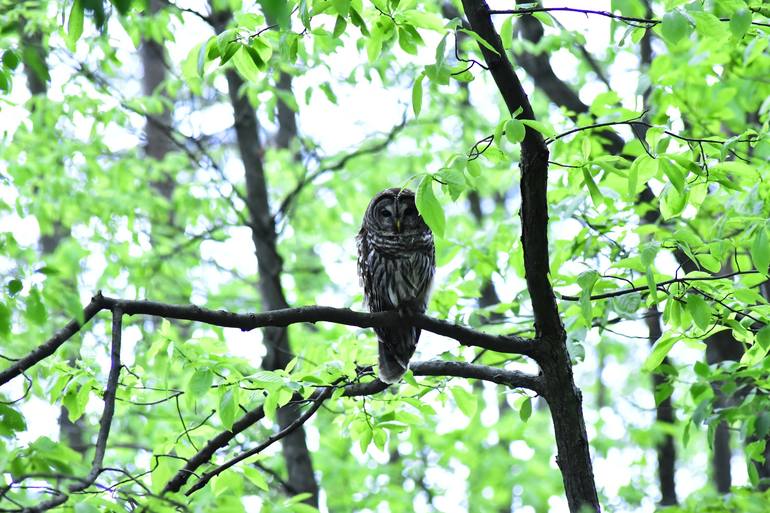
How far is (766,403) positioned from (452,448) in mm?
3467

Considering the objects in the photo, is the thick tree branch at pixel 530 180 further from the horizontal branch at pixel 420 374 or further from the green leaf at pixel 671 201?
the green leaf at pixel 671 201

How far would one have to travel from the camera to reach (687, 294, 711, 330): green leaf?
8.16 feet

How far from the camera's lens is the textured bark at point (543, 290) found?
2457 mm

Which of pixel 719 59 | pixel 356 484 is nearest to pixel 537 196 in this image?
pixel 719 59

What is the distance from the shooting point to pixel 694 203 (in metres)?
2.97

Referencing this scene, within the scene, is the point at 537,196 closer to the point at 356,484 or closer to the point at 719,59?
the point at 719,59

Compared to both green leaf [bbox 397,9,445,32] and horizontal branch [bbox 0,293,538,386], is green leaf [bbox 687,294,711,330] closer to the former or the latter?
horizontal branch [bbox 0,293,538,386]

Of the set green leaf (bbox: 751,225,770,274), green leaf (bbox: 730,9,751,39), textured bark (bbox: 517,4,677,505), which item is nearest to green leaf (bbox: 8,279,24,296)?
green leaf (bbox: 751,225,770,274)

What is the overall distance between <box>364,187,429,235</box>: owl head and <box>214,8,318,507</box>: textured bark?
139 cm

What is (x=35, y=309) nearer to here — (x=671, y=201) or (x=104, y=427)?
(x=104, y=427)

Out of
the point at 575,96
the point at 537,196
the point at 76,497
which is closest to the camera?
the point at 76,497

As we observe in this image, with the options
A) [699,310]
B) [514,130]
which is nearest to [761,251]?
[699,310]

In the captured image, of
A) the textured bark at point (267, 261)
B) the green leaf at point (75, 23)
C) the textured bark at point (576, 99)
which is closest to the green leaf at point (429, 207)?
the green leaf at point (75, 23)

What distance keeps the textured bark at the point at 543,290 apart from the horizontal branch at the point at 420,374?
96 mm
